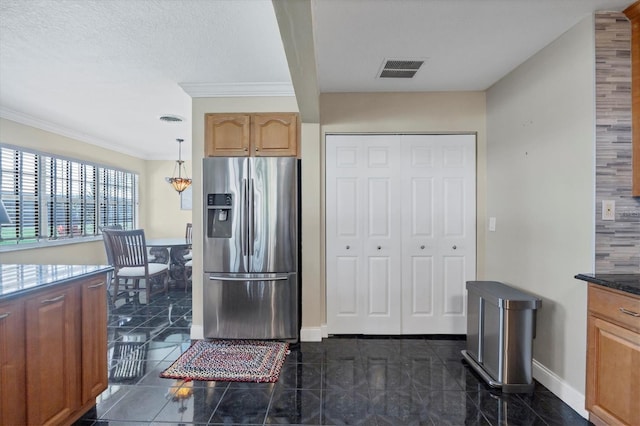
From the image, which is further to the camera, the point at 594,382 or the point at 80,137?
the point at 80,137

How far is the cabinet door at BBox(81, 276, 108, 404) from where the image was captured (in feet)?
6.01

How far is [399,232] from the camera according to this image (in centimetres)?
311

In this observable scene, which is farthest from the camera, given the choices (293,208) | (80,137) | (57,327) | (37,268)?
(80,137)

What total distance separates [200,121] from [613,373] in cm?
363

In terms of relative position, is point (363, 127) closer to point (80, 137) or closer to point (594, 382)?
point (594, 382)

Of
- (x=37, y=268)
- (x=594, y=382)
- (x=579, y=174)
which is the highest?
(x=579, y=174)

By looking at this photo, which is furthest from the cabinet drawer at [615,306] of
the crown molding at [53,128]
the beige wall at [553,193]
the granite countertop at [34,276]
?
the crown molding at [53,128]

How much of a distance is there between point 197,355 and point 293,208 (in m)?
1.57

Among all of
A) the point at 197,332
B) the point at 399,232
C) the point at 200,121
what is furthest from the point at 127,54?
the point at 399,232

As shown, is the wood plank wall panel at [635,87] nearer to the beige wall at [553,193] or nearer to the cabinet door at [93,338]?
the beige wall at [553,193]

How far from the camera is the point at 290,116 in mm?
3045

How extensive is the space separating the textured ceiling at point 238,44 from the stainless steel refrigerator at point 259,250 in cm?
87

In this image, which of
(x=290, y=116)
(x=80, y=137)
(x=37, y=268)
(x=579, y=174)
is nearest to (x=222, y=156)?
(x=290, y=116)

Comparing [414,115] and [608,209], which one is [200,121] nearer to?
[414,115]
